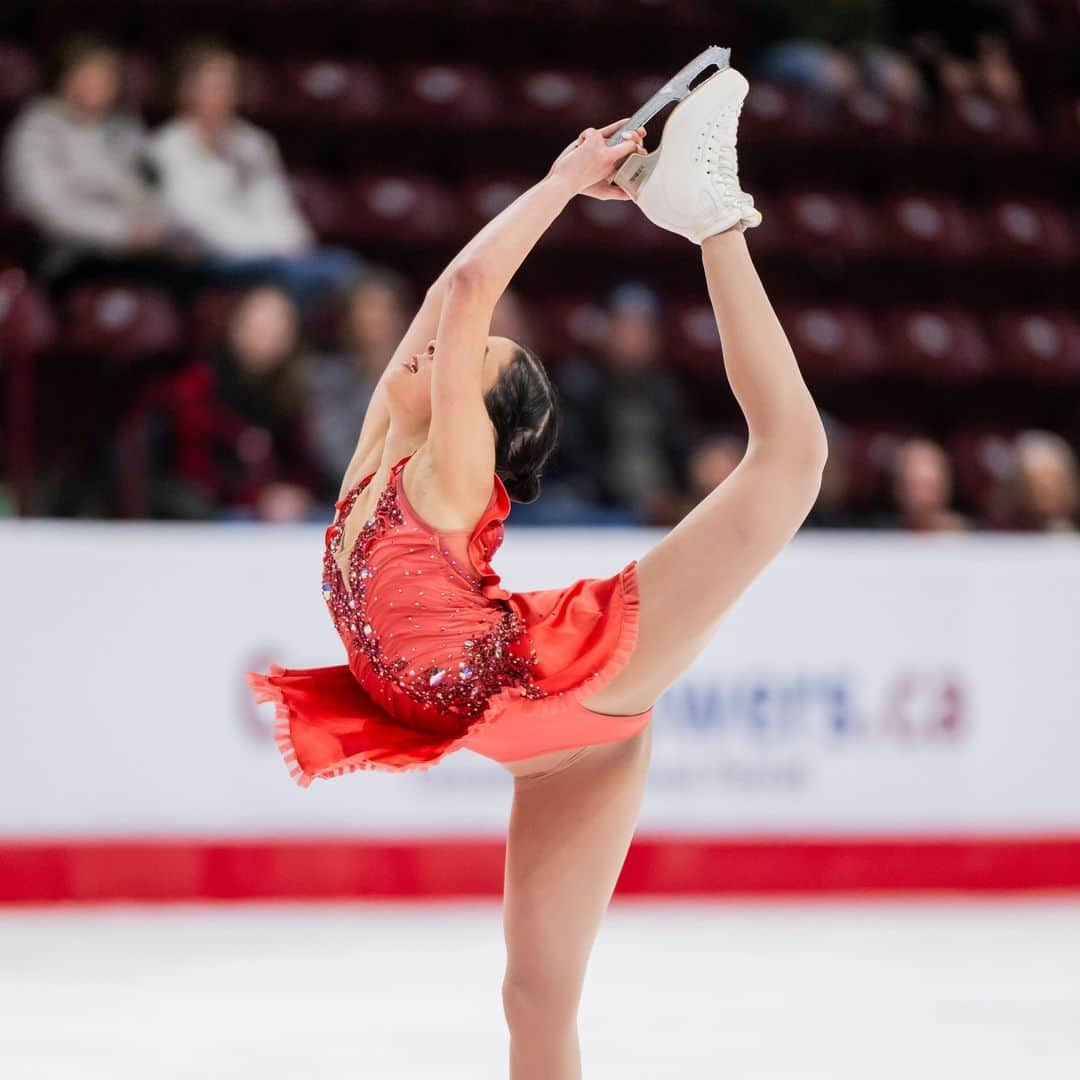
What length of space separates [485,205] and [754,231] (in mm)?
1168

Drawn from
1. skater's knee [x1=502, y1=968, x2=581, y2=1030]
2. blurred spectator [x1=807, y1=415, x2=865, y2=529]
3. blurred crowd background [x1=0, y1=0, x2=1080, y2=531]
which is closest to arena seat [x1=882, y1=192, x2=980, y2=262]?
blurred crowd background [x1=0, y1=0, x2=1080, y2=531]

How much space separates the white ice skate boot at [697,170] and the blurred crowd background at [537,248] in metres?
2.55

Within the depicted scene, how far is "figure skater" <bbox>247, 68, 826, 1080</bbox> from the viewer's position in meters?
2.26

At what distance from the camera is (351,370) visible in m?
5.37

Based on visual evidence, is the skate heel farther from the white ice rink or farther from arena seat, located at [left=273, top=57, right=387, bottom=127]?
arena seat, located at [left=273, top=57, right=387, bottom=127]

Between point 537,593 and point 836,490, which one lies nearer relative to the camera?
point 537,593

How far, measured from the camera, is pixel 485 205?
6.64m

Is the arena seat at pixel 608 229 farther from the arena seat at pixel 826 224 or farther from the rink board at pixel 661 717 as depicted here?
the rink board at pixel 661 717

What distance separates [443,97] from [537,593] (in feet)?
16.5

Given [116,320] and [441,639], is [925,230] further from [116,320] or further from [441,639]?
[441,639]

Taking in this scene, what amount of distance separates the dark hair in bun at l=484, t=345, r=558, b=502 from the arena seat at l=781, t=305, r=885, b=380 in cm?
441

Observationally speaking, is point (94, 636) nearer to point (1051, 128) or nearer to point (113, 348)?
point (113, 348)

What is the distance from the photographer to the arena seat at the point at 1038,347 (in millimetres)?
7230

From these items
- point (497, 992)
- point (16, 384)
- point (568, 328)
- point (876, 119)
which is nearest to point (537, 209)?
point (497, 992)
